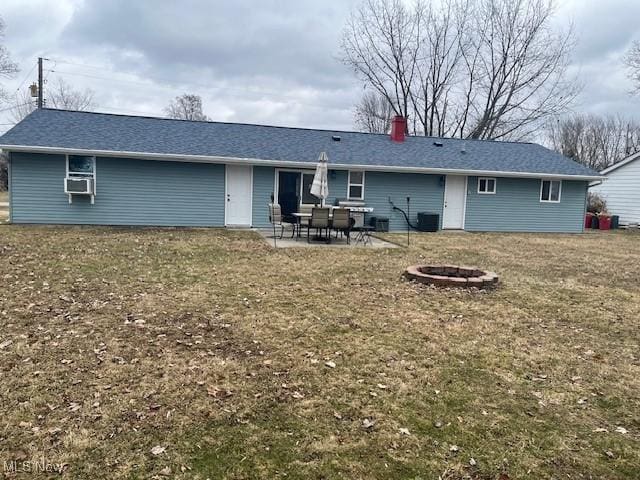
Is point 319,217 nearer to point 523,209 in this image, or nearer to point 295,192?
point 295,192

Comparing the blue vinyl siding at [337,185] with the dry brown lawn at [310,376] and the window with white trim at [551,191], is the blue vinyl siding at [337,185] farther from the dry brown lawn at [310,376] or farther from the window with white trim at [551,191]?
the dry brown lawn at [310,376]

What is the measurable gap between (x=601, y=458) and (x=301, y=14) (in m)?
15.7

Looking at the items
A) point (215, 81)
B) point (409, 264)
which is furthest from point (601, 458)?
point (215, 81)

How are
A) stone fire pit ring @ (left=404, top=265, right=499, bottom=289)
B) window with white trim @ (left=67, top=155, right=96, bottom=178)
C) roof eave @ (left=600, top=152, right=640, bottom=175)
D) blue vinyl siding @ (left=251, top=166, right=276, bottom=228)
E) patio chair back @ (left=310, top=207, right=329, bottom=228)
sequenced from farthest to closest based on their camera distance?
roof eave @ (left=600, top=152, right=640, bottom=175)
blue vinyl siding @ (left=251, top=166, right=276, bottom=228)
window with white trim @ (left=67, top=155, right=96, bottom=178)
patio chair back @ (left=310, top=207, right=329, bottom=228)
stone fire pit ring @ (left=404, top=265, right=499, bottom=289)

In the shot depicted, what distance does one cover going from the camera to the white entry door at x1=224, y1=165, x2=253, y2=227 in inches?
602

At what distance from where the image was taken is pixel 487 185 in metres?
17.4

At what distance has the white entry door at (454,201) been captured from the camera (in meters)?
17.0

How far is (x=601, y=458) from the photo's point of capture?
2.77m

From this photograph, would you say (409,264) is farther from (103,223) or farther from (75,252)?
(103,223)

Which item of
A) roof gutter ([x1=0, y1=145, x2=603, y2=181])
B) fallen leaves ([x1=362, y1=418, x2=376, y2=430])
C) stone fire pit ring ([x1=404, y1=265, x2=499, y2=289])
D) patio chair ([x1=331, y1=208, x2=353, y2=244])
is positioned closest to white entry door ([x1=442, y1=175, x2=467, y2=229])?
roof gutter ([x1=0, y1=145, x2=603, y2=181])

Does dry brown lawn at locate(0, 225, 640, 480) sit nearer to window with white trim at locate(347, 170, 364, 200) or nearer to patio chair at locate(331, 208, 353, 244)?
patio chair at locate(331, 208, 353, 244)

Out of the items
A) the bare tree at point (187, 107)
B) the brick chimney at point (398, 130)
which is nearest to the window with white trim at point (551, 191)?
the brick chimney at point (398, 130)

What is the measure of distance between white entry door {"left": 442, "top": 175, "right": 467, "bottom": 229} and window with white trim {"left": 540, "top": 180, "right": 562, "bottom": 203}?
10.6 ft

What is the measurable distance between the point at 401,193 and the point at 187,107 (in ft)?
114
